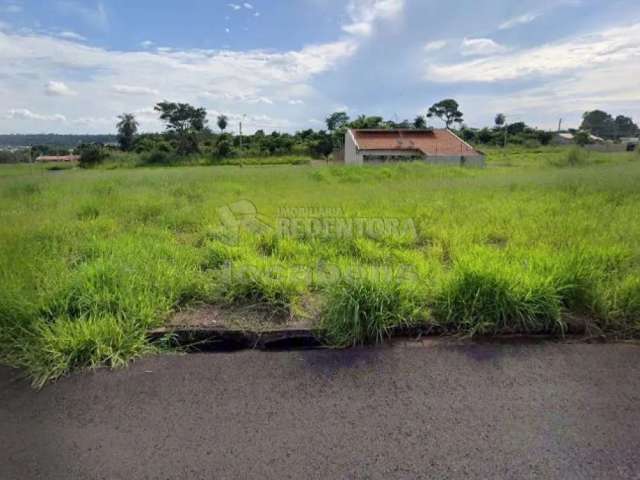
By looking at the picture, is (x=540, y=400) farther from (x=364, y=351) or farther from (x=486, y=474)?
(x=364, y=351)

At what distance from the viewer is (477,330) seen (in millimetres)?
2178

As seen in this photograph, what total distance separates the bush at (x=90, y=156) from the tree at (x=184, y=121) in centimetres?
707

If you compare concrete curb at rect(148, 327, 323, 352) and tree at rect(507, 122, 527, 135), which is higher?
tree at rect(507, 122, 527, 135)

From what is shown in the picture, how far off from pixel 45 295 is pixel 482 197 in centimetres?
699

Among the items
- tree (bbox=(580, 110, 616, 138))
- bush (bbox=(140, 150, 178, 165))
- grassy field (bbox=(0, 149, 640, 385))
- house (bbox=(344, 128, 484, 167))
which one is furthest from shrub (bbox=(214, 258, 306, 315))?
tree (bbox=(580, 110, 616, 138))

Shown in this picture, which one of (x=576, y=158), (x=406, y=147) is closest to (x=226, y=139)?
(x=406, y=147)

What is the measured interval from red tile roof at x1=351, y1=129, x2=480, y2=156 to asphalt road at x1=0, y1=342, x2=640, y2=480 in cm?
2463

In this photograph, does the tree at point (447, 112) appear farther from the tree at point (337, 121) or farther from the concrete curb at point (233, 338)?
the concrete curb at point (233, 338)

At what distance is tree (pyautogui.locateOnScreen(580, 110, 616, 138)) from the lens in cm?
5084

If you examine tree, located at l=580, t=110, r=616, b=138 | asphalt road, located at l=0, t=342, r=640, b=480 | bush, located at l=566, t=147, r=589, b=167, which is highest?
tree, located at l=580, t=110, r=616, b=138

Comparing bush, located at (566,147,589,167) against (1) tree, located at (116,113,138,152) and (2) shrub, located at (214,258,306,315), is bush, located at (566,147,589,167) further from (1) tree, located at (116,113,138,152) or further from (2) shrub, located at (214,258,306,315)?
(1) tree, located at (116,113,138,152)

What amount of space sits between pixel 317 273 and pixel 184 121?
3854cm

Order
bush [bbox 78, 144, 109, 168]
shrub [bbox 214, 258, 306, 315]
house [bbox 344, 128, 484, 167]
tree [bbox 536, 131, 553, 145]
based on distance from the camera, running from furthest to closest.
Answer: tree [bbox 536, 131, 553, 145] < bush [bbox 78, 144, 109, 168] < house [bbox 344, 128, 484, 167] < shrub [bbox 214, 258, 306, 315]

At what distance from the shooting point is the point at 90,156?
30.0 metres
